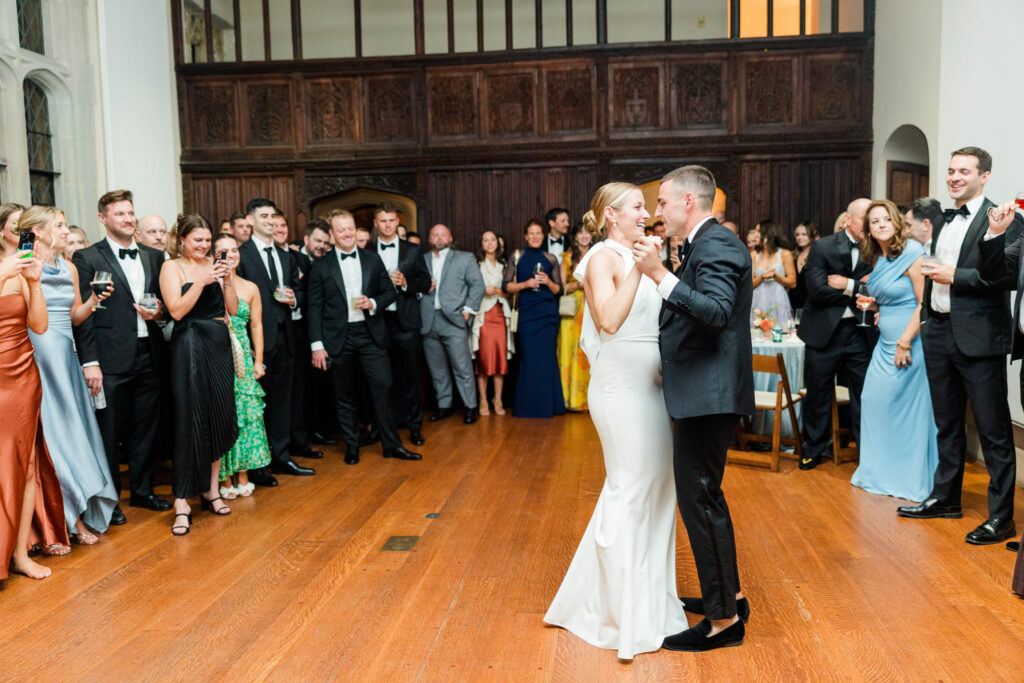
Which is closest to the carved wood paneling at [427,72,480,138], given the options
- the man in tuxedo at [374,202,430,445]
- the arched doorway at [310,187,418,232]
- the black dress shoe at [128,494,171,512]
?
the arched doorway at [310,187,418,232]

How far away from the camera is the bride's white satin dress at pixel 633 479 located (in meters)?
2.80

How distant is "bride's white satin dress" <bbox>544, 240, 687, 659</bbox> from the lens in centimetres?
280

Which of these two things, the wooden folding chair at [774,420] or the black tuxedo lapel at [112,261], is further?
the wooden folding chair at [774,420]

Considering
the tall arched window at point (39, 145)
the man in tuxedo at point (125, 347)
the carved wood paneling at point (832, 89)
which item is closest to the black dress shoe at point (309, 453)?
the man in tuxedo at point (125, 347)

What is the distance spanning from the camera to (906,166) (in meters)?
8.25

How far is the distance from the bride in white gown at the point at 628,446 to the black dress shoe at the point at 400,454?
120 inches

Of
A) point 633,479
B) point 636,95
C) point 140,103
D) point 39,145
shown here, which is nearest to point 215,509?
point 633,479

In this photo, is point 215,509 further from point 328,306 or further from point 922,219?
point 922,219

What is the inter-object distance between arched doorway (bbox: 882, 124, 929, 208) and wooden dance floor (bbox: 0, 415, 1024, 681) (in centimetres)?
421

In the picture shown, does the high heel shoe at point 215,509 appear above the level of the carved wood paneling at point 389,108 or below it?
below

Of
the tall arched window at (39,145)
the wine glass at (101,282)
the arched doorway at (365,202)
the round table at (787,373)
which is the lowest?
the round table at (787,373)

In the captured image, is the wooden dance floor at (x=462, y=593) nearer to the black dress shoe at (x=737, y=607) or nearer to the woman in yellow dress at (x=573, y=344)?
the black dress shoe at (x=737, y=607)

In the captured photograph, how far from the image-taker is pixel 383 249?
6742 millimetres

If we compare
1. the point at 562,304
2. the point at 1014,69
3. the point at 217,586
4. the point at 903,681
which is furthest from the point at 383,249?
the point at 903,681
